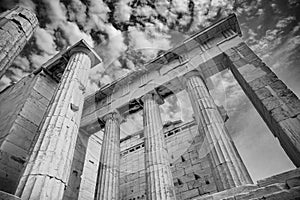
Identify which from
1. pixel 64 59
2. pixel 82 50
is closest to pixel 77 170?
pixel 64 59

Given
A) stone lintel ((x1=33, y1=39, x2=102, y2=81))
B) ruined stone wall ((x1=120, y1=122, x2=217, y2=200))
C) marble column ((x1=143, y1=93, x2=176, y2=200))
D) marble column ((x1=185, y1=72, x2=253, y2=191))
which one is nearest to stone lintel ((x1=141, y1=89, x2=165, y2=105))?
marble column ((x1=143, y1=93, x2=176, y2=200))

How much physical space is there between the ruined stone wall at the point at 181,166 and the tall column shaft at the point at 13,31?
9.45m

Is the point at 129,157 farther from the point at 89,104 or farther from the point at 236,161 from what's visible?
the point at 236,161

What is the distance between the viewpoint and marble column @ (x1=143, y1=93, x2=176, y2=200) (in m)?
7.67

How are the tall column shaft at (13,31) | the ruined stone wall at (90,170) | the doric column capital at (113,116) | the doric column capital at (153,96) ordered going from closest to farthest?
the tall column shaft at (13,31)
the ruined stone wall at (90,170)
the doric column capital at (153,96)
the doric column capital at (113,116)

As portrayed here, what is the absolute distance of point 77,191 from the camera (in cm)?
1155

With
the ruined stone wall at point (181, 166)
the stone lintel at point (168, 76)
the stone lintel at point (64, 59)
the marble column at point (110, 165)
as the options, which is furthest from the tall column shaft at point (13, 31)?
the ruined stone wall at point (181, 166)

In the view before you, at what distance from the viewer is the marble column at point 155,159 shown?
7666 mm

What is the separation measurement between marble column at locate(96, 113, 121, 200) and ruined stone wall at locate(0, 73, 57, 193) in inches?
143

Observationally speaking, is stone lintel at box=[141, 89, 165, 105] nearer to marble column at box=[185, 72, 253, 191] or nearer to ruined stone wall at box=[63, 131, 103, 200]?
marble column at box=[185, 72, 253, 191]

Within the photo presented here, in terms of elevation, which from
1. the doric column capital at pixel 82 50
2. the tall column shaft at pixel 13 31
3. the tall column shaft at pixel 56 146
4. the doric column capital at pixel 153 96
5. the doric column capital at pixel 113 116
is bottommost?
the tall column shaft at pixel 56 146

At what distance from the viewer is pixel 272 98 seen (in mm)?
7441

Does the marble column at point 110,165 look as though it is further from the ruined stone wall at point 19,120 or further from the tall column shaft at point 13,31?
the tall column shaft at point 13,31

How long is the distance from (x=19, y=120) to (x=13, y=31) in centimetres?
431
